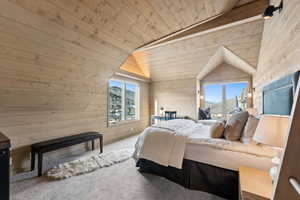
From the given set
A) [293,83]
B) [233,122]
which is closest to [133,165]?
[233,122]

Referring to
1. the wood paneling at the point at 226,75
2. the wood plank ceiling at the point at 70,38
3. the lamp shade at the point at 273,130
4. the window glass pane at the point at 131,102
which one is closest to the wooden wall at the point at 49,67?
the wood plank ceiling at the point at 70,38

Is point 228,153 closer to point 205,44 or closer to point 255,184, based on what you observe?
point 255,184

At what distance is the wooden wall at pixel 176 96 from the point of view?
17.9 feet

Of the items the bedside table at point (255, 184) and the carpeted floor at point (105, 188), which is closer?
the bedside table at point (255, 184)

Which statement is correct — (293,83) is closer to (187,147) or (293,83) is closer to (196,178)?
(187,147)

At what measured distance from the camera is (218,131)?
2025 mm

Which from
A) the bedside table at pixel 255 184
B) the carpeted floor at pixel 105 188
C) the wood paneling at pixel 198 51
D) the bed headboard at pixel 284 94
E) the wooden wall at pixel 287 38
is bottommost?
the carpeted floor at pixel 105 188

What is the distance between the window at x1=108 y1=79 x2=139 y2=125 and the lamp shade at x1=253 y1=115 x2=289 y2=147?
3.84 metres

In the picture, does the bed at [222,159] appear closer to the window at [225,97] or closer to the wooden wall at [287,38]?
the wooden wall at [287,38]

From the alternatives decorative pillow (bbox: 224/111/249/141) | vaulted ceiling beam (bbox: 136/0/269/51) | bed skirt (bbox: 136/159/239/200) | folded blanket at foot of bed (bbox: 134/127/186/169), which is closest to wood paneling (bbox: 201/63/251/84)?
vaulted ceiling beam (bbox: 136/0/269/51)

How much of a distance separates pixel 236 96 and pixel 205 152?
4.45m

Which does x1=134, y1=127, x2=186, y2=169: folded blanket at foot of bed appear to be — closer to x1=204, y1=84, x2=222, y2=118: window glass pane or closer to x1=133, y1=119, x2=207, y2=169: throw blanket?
x1=133, y1=119, x2=207, y2=169: throw blanket

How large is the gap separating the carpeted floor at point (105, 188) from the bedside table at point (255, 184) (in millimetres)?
671

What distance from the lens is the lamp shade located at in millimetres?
1072
